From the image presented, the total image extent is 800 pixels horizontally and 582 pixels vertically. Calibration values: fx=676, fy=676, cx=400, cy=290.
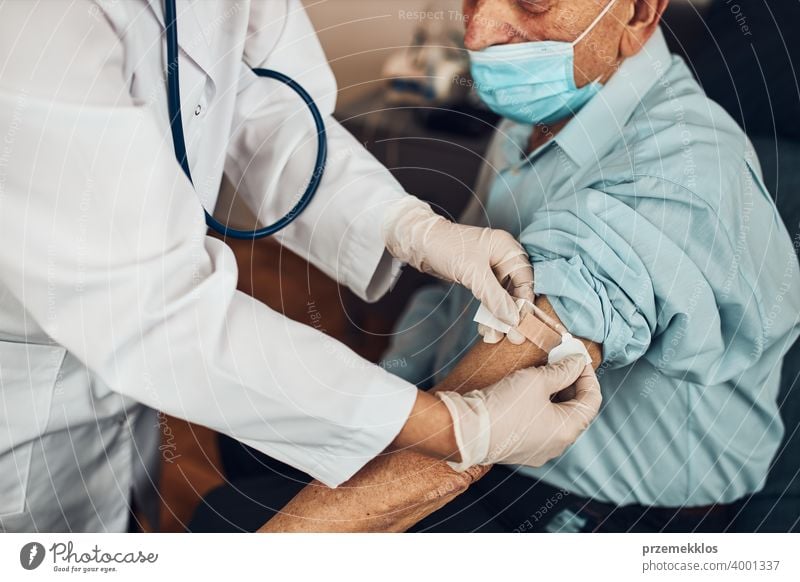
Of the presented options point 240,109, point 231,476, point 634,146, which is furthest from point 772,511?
point 240,109

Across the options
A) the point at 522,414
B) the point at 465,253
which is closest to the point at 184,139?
the point at 465,253

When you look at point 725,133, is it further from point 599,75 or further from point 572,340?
point 572,340

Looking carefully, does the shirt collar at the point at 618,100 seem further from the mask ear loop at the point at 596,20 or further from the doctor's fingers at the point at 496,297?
the doctor's fingers at the point at 496,297

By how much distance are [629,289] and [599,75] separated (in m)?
0.26

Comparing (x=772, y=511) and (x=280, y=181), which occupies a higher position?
(x=280, y=181)

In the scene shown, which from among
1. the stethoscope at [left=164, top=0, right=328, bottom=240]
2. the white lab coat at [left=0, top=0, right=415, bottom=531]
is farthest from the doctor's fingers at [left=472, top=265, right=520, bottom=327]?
the stethoscope at [left=164, top=0, right=328, bottom=240]

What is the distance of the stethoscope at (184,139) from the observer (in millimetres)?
716

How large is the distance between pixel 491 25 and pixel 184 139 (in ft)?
1.21

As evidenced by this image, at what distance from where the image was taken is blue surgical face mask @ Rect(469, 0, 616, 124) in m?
0.76

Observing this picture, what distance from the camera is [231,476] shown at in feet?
3.28

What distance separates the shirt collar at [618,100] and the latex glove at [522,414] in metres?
0.26

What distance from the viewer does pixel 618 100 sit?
0.80 m

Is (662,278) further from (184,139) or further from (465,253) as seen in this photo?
(184,139)

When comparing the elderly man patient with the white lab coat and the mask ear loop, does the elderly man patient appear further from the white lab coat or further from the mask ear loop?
the white lab coat
